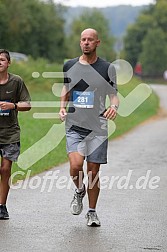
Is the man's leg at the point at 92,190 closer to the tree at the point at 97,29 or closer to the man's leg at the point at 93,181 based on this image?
the man's leg at the point at 93,181

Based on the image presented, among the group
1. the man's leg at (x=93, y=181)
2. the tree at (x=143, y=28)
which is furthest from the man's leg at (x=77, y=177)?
the tree at (x=143, y=28)

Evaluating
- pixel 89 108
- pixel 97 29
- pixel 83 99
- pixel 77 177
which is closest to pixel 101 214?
pixel 77 177

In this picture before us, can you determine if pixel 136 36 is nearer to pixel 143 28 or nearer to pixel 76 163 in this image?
pixel 143 28

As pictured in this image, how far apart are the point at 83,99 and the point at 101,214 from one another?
1551mm

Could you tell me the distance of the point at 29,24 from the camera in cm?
7856

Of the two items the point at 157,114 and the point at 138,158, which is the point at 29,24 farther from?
the point at 138,158

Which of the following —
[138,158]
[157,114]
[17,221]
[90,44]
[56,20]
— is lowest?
[56,20]

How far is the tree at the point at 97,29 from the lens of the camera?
103 metres

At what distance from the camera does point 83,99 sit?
8.46 metres

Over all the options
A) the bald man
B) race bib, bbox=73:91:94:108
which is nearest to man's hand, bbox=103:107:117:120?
the bald man

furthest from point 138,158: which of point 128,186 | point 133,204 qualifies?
point 133,204

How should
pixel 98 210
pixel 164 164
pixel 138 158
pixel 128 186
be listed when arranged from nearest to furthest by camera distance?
pixel 98 210, pixel 128 186, pixel 164 164, pixel 138 158

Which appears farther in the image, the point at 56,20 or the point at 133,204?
the point at 56,20

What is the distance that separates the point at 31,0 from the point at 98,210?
76.9 m
